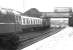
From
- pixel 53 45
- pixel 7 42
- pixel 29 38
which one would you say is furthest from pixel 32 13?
pixel 7 42

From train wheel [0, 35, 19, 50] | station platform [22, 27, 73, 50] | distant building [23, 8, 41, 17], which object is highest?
distant building [23, 8, 41, 17]

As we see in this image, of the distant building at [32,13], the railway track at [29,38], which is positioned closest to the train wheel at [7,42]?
the railway track at [29,38]

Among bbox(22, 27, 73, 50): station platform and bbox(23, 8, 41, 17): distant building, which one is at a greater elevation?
bbox(23, 8, 41, 17): distant building

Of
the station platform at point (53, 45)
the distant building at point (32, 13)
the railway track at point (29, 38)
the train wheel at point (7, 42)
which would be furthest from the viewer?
the distant building at point (32, 13)

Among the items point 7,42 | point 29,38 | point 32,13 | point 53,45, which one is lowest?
point 29,38

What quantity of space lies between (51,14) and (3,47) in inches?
1816

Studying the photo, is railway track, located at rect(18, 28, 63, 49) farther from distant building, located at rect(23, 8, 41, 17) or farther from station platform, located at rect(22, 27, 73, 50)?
distant building, located at rect(23, 8, 41, 17)

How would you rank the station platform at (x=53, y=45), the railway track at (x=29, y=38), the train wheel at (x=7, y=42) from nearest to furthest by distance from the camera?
1. the train wheel at (x=7, y=42)
2. the station platform at (x=53, y=45)
3. the railway track at (x=29, y=38)

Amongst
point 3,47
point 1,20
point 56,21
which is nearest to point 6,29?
point 1,20

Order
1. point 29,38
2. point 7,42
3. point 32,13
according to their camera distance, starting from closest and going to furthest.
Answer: point 7,42, point 29,38, point 32,13

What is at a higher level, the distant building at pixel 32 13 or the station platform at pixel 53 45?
the distant building at pixel 32 13

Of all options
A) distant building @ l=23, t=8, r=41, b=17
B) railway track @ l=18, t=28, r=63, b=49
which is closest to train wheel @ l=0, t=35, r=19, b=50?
railway track @ l=18, t=28, r=63, b=49

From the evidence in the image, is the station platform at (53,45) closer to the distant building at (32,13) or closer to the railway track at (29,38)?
the railway track at (29,38)

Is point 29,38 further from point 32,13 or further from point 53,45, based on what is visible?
point 32,13
